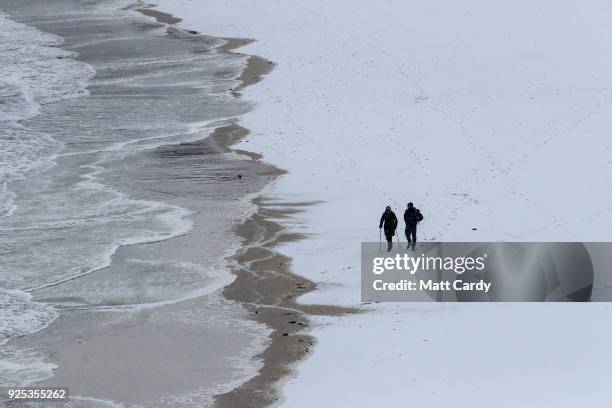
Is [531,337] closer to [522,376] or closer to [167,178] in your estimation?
[522,376]

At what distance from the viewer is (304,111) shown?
128 ft

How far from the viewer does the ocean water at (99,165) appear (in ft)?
74.5

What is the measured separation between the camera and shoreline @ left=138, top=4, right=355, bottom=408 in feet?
57.4

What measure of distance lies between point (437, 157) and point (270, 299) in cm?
1184

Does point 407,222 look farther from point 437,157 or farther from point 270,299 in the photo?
point 437,157

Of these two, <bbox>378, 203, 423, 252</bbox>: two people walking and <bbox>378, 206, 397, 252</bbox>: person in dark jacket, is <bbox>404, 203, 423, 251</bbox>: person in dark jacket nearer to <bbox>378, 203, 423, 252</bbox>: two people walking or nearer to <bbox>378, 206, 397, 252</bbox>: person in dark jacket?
<bbox>378, 203, 423, 252</bbox>: two people walking

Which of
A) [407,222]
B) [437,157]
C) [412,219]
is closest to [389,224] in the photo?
[407,222]

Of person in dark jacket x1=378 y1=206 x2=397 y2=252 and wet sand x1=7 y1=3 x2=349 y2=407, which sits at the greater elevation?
person in dark jacket x1=378 y1=206 x2=397 y2=252

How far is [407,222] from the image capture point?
922 inches

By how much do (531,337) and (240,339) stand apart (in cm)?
475

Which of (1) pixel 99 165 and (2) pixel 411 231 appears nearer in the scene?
(2) pixel 411 231

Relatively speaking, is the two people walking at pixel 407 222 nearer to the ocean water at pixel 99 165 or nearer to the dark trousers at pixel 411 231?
the dark trousers at pixel 411 231

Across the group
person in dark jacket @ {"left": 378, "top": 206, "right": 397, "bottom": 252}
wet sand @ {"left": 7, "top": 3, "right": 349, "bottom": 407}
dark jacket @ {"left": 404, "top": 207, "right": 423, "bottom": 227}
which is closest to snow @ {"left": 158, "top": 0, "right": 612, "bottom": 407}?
wet sand @ {"left": 7, "top": 3, "right": 349, "bottom": 407}

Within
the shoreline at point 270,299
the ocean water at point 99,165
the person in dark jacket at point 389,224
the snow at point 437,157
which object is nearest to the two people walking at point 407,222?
the person in dark jacket at point 389,224
